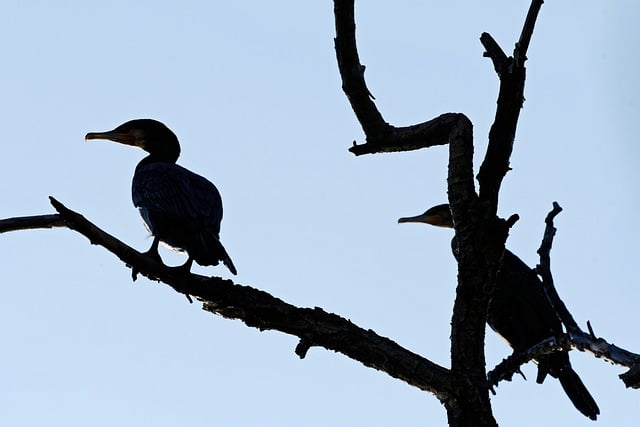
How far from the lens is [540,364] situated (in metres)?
6.06

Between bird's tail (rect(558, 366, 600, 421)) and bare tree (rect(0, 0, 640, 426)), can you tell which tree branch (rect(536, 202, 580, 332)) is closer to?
bare tree (rect(0, 0, 640, 426))

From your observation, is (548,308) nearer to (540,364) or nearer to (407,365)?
(540,364)

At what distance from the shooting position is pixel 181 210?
6.04 m

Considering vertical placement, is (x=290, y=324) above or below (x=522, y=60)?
below

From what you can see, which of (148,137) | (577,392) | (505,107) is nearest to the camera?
(505,107)

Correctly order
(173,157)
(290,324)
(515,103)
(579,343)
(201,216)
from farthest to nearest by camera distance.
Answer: (173,157)
(201,216)
(579,343)
(290,324)
(515,103)

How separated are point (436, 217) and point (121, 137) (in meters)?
3.61

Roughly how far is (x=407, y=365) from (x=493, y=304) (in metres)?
4.40

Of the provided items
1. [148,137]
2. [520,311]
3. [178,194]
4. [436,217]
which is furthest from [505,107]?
[436,217]

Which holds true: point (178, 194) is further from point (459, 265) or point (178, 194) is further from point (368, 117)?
point (459, 265)

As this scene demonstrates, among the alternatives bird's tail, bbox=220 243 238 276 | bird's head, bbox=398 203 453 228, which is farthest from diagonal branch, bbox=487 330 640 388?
bird's head, bbox=398 203 453 228

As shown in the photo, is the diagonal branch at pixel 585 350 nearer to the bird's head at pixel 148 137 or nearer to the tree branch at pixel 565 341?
the tree branch at pixel 565 341

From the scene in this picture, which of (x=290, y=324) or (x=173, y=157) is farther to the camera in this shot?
(x=173, y=157)

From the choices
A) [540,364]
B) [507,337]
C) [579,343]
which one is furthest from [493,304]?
[579,343]
